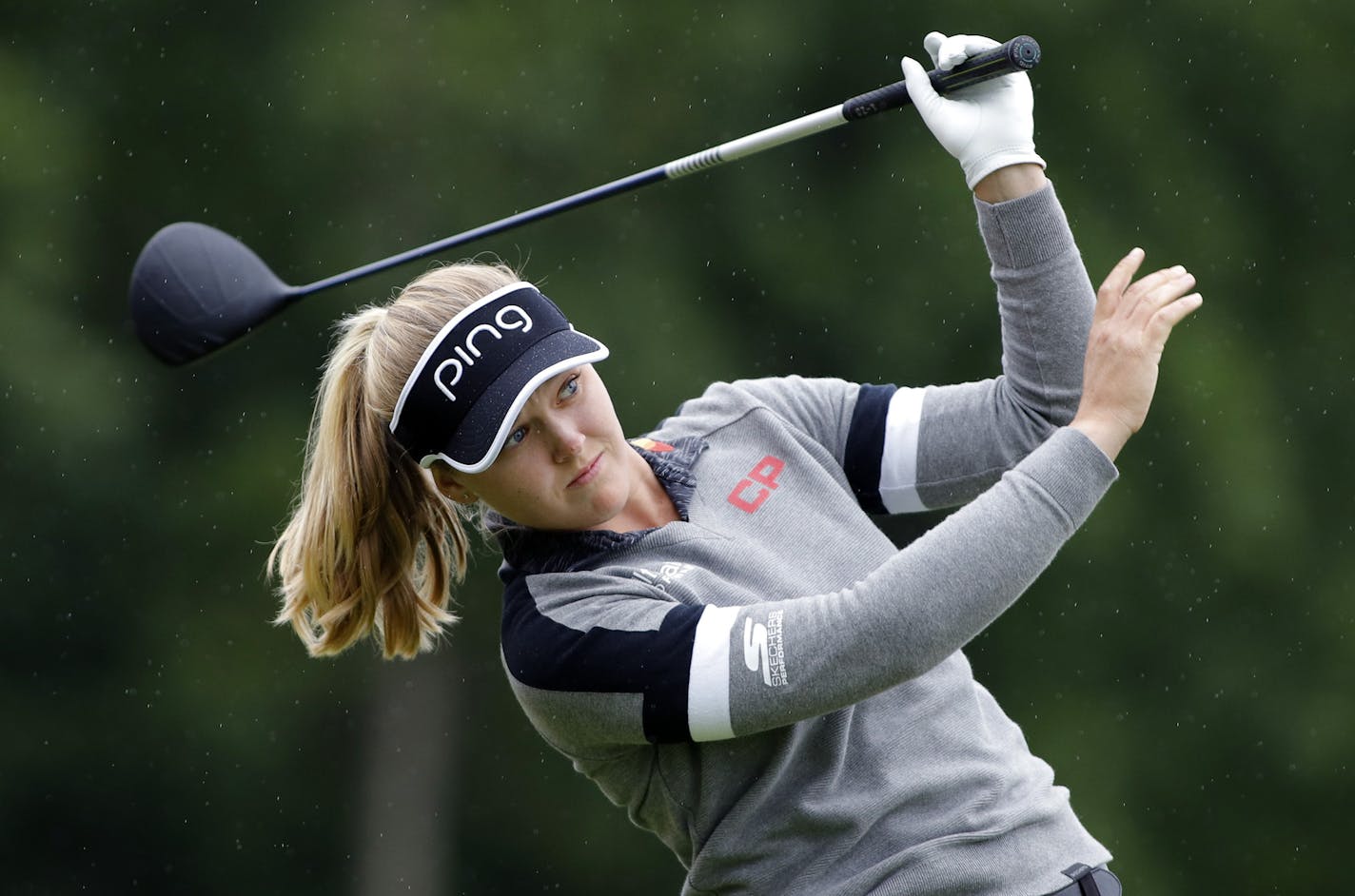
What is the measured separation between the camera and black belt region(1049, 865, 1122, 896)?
2.62 meters

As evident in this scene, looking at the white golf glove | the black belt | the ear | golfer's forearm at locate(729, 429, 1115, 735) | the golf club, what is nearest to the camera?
golfer's forearm at locate(729, 429, 1115, 735)

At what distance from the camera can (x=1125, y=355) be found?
8.15 ft

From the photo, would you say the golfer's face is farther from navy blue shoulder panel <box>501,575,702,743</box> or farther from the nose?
navy blue shoulder panel <box>501,575,702,743</box>

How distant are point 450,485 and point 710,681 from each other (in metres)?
0.62

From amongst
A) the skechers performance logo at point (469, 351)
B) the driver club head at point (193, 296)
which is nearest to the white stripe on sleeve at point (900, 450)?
the skechers performance logo at point (469, 351)

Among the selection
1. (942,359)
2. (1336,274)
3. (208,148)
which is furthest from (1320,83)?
(208,148)

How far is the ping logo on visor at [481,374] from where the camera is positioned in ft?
8.77

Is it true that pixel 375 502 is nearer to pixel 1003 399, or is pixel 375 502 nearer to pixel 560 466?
pixel 560 466

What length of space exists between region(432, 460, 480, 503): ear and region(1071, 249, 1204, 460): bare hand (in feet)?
3.01

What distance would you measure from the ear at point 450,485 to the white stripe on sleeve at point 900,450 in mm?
623

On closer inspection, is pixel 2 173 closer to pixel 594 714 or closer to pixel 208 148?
pixel 208 148

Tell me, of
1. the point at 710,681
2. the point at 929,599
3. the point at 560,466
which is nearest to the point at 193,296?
the point at 560,466

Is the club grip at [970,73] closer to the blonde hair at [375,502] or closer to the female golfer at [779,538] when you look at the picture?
the female golfer at [779,538]

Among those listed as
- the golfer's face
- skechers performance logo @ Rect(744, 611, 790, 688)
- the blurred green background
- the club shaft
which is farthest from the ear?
the blurred green background
